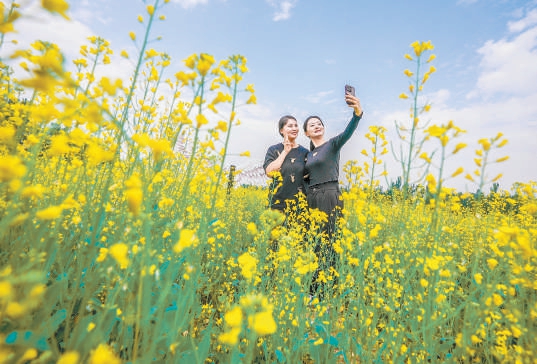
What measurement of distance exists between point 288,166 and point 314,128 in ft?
2.40

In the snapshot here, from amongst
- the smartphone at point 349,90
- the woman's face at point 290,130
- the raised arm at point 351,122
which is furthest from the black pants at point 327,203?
the smartphone at point 349,90

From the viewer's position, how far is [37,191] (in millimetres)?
755

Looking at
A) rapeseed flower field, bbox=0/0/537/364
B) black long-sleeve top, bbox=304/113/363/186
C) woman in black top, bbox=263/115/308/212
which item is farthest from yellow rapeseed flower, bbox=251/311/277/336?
woman in black top, bbox=263/115/308/212

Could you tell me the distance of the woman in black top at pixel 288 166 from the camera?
179 inches

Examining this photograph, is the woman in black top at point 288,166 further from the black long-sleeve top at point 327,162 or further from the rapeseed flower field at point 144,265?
the rapeseed flower field at point 144,265

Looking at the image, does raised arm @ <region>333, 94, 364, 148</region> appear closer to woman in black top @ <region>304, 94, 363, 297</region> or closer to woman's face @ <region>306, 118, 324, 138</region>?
woman in black top @ <region>304, 94, 363, 297</region>

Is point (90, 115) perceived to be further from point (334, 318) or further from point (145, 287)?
point (334, 318)

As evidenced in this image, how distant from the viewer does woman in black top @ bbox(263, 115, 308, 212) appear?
455 centimetres

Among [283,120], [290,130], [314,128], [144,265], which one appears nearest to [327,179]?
[314,128]

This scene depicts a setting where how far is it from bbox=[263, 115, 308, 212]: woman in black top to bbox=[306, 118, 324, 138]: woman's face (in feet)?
0.66

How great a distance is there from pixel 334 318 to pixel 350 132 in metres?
2.54

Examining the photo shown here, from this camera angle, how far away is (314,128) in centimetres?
457

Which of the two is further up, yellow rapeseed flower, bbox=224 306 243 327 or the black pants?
the black pants

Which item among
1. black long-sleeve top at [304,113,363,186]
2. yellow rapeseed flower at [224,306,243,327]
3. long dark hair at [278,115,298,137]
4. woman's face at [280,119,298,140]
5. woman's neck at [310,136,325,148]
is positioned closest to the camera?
yellow rapeseed flower at [224,306,243,327]
